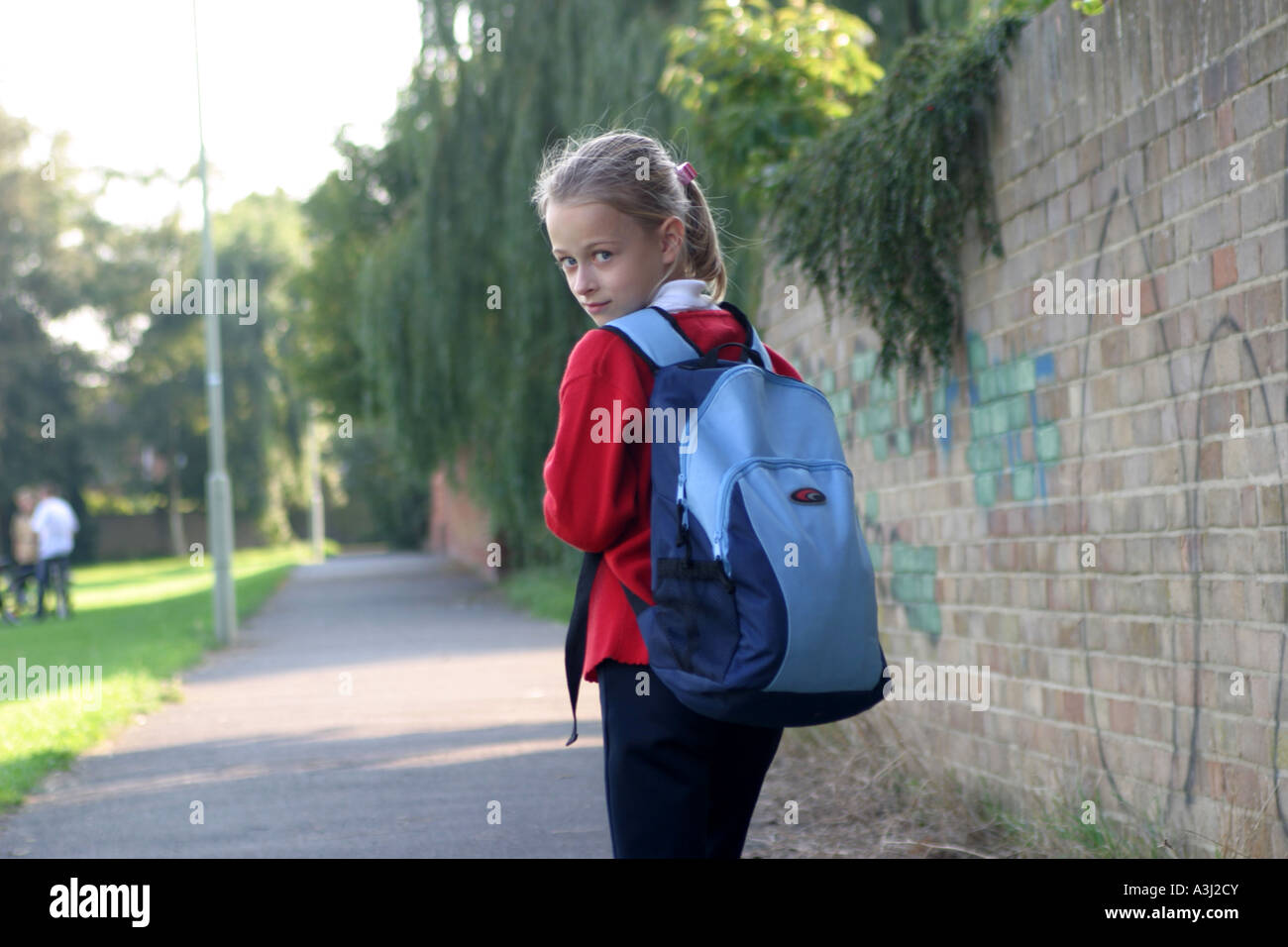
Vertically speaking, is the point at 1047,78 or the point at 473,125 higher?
the point at 473,125

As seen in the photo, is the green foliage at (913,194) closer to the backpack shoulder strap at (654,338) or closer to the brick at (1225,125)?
the brick at (1225,125)

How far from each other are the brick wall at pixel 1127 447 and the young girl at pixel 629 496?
71.1 inches

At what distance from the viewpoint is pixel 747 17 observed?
753 cm

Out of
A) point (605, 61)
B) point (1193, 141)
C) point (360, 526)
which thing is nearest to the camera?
point (1193, 141)

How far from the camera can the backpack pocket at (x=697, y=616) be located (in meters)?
2.07

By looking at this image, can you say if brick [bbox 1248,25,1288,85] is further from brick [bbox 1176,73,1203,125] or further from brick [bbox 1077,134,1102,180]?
brick [bbox 1077,134,1102,180]

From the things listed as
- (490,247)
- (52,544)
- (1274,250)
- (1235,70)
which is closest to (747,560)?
(1274,250)

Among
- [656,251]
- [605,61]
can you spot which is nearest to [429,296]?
[605,61]

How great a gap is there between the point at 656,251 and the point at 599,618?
62 cm

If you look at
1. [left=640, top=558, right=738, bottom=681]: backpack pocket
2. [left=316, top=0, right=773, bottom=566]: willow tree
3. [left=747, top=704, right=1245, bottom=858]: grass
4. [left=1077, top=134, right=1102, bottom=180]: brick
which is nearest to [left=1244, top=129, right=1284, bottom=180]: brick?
[left=1077, top=134, right=1102, bottom=180]: brick

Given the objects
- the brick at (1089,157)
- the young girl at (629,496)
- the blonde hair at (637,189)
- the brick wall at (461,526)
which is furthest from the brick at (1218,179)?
the brick wall at (461,526)

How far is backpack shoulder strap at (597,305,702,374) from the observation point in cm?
221

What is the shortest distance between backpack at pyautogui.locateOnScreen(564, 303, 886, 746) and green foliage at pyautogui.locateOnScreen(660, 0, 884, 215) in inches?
203

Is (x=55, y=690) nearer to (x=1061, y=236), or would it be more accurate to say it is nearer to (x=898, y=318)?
(x=898, y=318)
